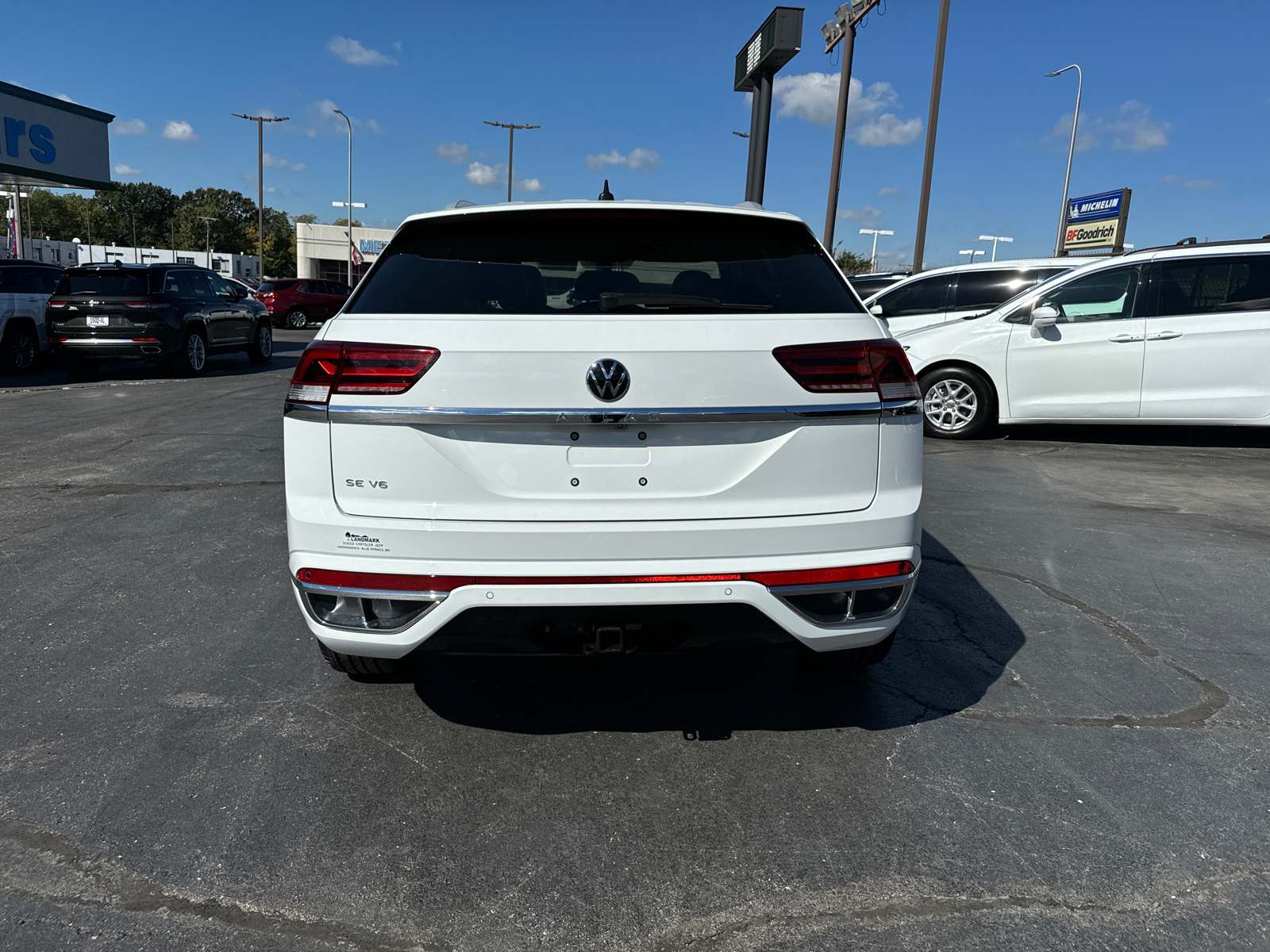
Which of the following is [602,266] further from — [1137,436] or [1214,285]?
[1137,436]

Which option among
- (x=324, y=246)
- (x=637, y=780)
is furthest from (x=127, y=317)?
(x=324, y=246)

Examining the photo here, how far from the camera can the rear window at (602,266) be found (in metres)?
2.80

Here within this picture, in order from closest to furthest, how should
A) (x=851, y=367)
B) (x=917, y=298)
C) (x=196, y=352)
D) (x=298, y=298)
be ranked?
(x=851, y=367) < (x=917, y=298) < (x=196, y=352) < (x=298, y=298)

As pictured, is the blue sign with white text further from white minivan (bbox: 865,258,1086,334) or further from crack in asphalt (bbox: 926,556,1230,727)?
crack in asphalt (bbox: 926,556,1230,727)

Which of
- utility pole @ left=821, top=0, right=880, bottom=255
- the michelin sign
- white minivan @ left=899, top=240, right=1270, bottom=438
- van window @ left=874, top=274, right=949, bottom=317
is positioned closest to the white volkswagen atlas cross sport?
white minivan @ left=899, top=240, right=1270, bottom=438

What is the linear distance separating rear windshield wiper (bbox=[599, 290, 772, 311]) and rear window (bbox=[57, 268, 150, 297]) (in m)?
12.9

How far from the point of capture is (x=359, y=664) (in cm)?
311

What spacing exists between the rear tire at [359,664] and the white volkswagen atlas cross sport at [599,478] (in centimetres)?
33

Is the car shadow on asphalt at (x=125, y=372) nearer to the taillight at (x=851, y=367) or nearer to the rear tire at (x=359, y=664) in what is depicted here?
the rear tire at (x=359, y=664)

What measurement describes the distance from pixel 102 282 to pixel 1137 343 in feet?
43.3

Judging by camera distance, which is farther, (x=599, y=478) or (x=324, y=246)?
(x=324, y=246)

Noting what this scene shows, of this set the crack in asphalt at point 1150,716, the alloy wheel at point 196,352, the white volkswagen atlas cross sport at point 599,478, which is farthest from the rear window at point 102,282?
the crack in asphalt at point 1150,716

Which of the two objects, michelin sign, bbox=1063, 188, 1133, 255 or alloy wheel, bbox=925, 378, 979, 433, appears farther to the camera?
michelin sign, bbox=1063, 188, 1133, 255

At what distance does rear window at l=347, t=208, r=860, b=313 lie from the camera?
2797mm
